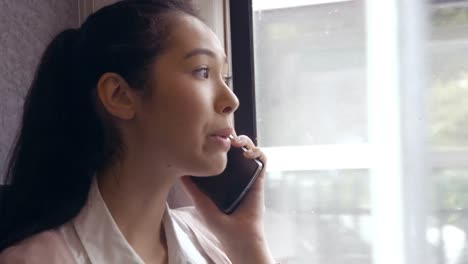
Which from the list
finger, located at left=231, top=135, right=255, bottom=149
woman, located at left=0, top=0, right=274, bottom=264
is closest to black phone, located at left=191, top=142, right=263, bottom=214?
finger, located at left=231, top=135, right=255, bottom=149

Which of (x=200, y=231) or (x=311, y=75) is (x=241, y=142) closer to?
(x=200, y=231)

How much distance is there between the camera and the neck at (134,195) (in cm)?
72

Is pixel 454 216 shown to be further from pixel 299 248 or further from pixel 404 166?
pixel 299 248

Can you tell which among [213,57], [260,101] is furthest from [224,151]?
[260,101]

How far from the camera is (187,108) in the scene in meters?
0.67

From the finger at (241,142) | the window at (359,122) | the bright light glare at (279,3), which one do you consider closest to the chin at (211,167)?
the finger at (241,142)

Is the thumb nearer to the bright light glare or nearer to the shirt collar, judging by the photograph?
the shirt collar

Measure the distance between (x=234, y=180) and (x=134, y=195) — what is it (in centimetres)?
18

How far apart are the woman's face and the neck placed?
32 millimetres

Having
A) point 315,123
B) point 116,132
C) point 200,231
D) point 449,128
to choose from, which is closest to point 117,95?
point 116,132

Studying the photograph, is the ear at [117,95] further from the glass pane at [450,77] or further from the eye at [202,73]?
the glass pane at [450,77]

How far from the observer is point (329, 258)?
1045 millimetres

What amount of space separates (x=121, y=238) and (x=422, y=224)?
584mm

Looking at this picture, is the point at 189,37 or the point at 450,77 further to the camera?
the point at 450,77
